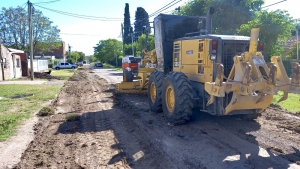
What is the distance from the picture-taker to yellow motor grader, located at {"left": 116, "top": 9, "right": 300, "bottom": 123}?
590 centimetres

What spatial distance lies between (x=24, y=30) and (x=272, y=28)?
46454 mm

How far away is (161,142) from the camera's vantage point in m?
6.01

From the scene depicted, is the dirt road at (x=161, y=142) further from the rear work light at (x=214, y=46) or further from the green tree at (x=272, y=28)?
the green tree at (x=272, y=28)

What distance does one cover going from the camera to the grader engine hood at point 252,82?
5.81 meters

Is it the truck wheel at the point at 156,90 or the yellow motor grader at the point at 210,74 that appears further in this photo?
the truck wheel at the point at 156,90

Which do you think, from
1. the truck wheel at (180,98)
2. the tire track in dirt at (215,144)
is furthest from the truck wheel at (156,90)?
the truck wheel at (180,98)

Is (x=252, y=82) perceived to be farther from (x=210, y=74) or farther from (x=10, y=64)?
(x=10, y=64)

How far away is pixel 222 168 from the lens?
468 cm

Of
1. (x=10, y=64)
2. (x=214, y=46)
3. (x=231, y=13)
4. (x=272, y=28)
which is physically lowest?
(x=10, y=64)

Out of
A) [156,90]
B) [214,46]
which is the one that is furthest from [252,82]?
[156,90]

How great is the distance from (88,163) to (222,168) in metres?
2.36

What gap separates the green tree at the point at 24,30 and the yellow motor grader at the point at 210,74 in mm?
45938

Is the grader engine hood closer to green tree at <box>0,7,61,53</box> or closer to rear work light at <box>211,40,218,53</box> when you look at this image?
rear work light at <box>211,40,218,53</box>

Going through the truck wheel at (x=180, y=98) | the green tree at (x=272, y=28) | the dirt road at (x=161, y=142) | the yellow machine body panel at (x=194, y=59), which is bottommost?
the dirt road at (x=161, y=142)
